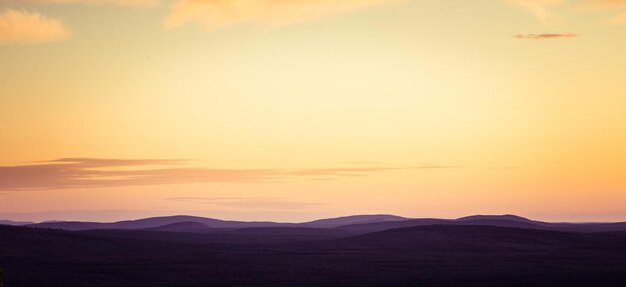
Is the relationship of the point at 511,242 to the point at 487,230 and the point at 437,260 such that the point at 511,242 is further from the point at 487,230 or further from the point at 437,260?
the point at 437,260

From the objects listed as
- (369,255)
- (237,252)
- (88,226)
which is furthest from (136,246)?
(88,226)

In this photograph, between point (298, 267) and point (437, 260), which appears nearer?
point (298, 267)

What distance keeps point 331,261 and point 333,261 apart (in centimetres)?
11

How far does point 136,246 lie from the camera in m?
68.0

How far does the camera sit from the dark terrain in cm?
4075

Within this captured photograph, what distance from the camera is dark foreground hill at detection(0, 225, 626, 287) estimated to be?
40688 mm

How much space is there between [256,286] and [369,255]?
21689mm

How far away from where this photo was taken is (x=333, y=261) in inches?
2109

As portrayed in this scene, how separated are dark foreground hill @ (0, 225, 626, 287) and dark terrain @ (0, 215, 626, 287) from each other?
5 cm

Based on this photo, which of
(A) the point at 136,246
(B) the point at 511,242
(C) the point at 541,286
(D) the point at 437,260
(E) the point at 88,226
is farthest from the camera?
(E) the point at 88,226

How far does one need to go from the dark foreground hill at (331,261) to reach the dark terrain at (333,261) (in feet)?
0.16

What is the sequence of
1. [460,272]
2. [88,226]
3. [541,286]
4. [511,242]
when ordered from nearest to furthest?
[541,286] < [460,272] < [511,242] < [88,226]

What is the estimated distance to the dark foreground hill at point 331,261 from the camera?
40.7 meters

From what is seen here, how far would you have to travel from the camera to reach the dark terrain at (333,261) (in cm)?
4075
